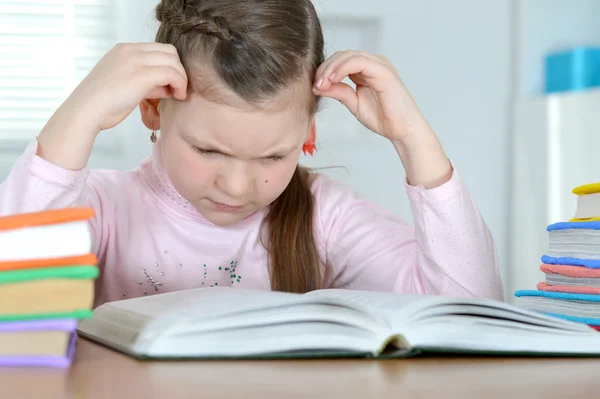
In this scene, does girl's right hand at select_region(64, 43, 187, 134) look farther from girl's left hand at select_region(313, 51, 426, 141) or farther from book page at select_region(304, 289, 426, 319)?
book page at select_region(304, 289, 426, 319)

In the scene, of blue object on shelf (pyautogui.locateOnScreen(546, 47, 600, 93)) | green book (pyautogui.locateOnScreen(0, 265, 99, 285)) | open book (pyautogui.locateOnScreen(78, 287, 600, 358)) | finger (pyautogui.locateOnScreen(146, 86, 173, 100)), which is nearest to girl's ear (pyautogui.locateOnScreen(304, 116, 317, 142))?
finger (pyautogui.locateOnScreen(146, 86, 173, 100))

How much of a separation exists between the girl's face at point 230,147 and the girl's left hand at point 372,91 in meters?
0.06

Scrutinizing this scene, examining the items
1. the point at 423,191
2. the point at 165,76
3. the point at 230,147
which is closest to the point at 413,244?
the point at 423,191

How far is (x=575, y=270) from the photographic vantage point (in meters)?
0.78

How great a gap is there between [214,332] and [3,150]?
2055mm

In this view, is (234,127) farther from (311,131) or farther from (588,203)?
(588,203)

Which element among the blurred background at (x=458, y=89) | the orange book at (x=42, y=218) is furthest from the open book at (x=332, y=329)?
the blurred background at (x=458, y=89)

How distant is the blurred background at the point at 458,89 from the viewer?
97.2 inches

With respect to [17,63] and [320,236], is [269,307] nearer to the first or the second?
[320,236]

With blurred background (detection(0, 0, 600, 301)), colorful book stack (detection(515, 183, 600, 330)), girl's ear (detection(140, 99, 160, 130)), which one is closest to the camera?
colorful book stack (detection(515, 183, 600, 330))

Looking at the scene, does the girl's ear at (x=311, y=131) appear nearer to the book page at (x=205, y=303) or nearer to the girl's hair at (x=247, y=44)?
the girl's hair at (x=247, y=44)

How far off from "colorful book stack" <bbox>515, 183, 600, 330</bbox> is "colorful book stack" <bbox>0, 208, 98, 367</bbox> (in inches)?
18.3

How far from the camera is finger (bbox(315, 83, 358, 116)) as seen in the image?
1.09 m

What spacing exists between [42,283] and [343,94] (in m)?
0.66
